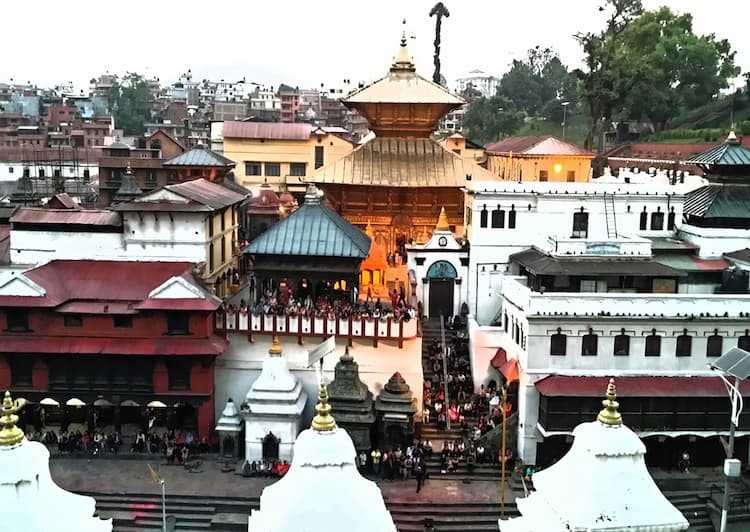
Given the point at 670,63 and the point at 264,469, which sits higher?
the point at 670,63

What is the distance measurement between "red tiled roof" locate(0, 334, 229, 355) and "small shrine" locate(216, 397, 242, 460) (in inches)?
83.9

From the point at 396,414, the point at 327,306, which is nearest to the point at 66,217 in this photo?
the point at 327,306

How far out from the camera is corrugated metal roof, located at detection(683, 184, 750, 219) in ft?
113

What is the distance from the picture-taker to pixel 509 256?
109 feet

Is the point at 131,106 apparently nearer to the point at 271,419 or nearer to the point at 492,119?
the point at 492,119

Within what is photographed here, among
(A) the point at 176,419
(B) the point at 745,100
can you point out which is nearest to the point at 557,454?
(A) the point at 176,419

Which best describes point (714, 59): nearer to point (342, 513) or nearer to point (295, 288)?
point (295, 288)

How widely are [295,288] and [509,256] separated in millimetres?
8837

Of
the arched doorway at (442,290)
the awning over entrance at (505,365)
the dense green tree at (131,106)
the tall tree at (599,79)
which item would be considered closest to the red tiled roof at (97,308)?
the arched doorway at (442,290)

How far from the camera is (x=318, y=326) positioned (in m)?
29.2

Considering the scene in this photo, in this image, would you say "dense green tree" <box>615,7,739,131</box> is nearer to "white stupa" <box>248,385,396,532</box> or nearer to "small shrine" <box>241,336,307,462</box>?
"small shrine" <box>241,336,307,462</box>

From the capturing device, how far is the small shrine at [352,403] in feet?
88.5

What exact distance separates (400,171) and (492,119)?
5252cm

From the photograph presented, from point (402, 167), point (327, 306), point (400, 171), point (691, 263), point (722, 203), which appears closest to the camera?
point (327, 306)
